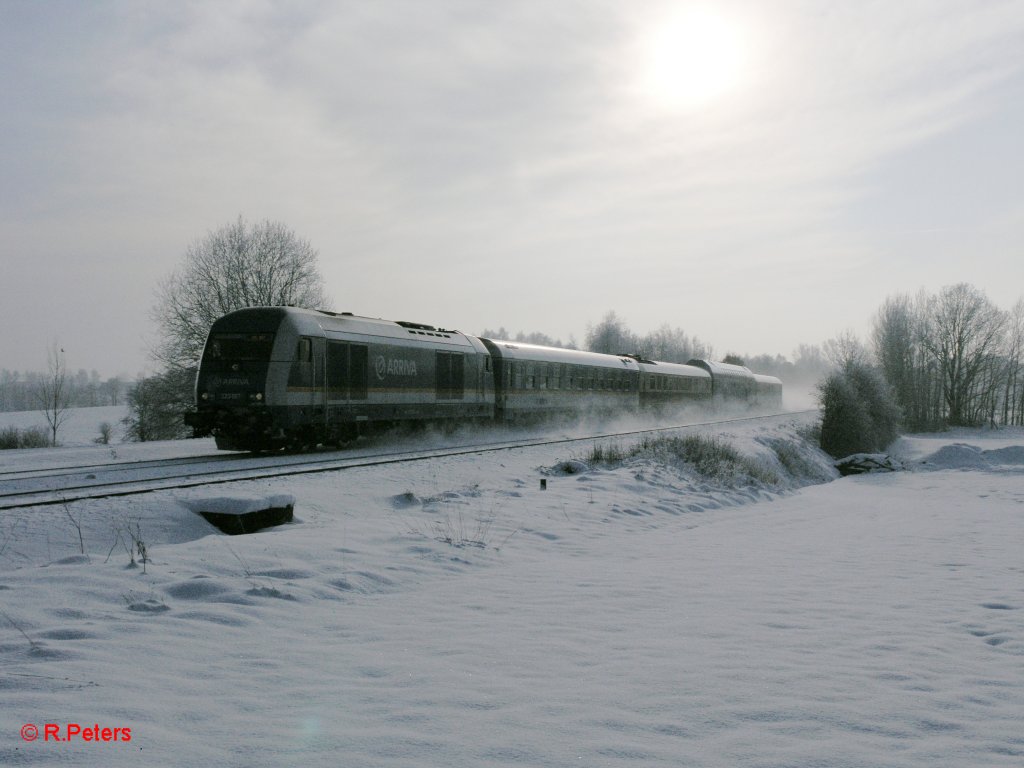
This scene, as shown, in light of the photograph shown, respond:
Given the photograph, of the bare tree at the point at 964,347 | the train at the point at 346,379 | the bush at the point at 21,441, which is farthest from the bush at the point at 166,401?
the bare tree at the point at 964,347

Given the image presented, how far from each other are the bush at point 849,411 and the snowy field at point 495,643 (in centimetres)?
2288

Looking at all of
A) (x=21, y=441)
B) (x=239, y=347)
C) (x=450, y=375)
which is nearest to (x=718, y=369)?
(x=450, y=375)

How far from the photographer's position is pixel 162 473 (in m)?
13.6

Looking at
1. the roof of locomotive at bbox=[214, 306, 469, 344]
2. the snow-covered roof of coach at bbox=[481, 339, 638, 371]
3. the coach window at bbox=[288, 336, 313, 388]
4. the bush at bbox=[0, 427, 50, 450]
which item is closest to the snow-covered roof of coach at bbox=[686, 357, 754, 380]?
the snow-covered roof of coach at bbox=[481, 339, 638, 371]

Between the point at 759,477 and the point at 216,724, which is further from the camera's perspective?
the point at 759,477

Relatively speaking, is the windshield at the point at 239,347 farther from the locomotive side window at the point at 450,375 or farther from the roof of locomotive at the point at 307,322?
the locomotive side window at the point at 450,375

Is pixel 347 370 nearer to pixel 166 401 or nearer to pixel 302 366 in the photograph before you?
pixel 302 366

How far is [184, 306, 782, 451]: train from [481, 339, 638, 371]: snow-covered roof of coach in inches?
2.8

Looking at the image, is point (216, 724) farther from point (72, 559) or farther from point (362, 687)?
point (72, 559)

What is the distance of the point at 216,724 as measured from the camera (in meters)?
3.47

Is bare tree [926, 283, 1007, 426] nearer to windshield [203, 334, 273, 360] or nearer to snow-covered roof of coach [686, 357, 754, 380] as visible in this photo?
snow-covered roof of coach [686, 357, 754, 380]

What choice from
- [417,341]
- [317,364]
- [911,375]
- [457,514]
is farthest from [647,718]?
[911,375]

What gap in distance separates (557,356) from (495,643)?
78.7 feet

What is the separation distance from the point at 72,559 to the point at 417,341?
14521 mm
